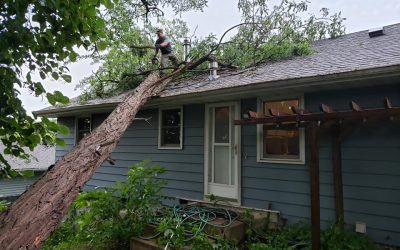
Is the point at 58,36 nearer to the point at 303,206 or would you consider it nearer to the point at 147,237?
the point at 147,237

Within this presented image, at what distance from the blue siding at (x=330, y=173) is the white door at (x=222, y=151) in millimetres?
159

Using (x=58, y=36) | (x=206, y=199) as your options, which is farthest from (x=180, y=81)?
(x=58, y=36)

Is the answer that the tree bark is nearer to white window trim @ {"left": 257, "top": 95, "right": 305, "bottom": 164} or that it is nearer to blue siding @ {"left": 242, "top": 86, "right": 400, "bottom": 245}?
white window trim @ {"left": 257, "top": 95, "right": 305, "bottom": 164}

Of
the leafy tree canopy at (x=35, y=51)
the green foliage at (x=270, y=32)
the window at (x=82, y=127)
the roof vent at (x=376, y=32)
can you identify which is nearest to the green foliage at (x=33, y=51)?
the leafy tree canopy at (x=35, y=51)

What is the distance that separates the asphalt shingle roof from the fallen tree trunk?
2640mm

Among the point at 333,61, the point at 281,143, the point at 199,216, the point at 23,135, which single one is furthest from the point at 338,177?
the point at 23,135

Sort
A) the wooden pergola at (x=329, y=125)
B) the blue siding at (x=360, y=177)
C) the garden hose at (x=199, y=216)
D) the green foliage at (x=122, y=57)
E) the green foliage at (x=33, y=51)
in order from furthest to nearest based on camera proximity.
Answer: the green foliage at (x=122, y=57), the garden hose at (x=199, y=216), the blue siding at (x=360, y=177), the wooden pergola at (x=329, y=125), the green foliage at (x=33, y=51)

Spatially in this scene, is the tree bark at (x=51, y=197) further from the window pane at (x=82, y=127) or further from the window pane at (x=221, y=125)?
the window pane at (x=82, y=127)

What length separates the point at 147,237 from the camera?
16.3 ft

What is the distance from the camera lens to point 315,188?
4117mm

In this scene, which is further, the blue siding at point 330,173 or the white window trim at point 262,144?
the white window trim at point 262,144

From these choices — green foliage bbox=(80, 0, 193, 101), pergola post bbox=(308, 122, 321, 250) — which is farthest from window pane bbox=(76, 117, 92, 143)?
pergola post bbox=(308, 122, 321, 250)

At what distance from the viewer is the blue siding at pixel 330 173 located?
435cm

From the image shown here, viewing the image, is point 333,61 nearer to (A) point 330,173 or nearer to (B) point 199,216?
(A) point 330,173
